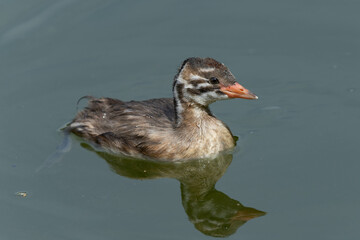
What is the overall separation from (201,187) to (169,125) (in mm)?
1041

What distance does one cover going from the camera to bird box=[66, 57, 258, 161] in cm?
1009

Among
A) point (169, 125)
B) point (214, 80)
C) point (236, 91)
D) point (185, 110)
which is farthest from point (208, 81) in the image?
point (169, 125)

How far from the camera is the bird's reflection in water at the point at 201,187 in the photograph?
30.9 ft

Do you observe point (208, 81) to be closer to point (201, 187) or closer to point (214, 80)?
point (214, 80)

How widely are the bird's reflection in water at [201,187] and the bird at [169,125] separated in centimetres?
12

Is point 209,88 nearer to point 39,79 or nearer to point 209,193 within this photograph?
point 209,193

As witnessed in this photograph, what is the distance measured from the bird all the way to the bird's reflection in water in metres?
0.12

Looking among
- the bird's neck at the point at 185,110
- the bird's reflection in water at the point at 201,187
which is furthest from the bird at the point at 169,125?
the bird's reflection in water at the point at 201,187

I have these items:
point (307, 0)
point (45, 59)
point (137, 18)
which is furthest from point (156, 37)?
point (307, 0)

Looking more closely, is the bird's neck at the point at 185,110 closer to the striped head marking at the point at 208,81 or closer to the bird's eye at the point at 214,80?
the striped head marking at the point at 208,81

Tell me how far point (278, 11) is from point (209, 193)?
447 centimetres

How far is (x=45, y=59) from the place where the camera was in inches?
511

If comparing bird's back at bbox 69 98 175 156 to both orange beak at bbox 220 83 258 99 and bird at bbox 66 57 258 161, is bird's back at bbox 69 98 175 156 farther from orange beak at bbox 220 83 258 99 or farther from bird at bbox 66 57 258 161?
orange beak at bbox 220 83 258 99

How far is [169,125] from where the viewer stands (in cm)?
1073
